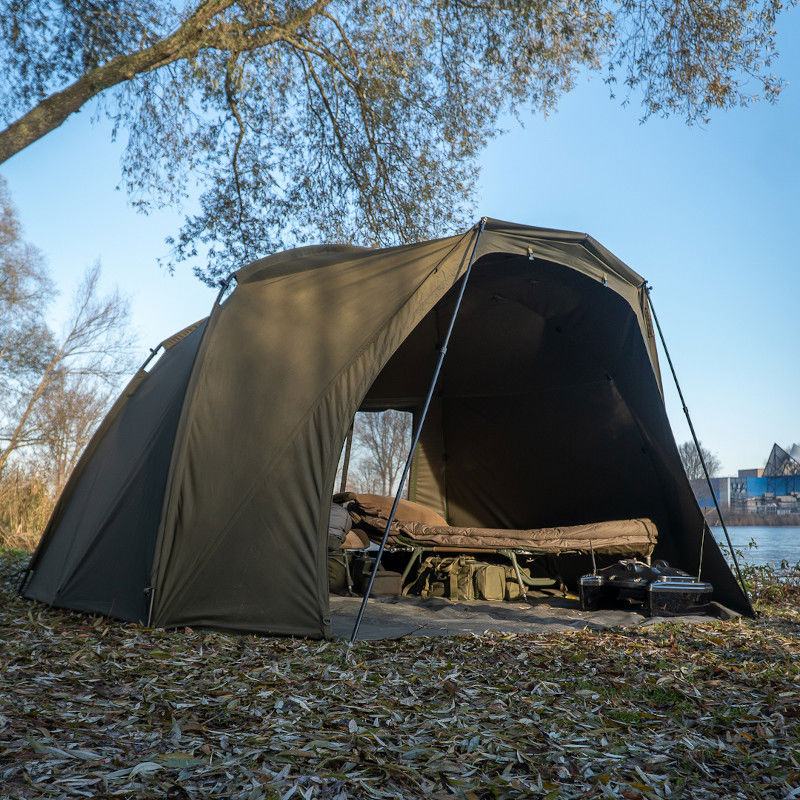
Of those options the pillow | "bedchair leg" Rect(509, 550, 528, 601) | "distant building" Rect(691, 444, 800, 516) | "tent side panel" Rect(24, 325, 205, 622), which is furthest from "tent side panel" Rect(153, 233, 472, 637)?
"distant building" Rect(691, 444, 800, 516)

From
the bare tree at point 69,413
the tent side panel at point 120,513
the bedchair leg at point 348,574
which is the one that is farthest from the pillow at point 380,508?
the bare tree at point 69,413

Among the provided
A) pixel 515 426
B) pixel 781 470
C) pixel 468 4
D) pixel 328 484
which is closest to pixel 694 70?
pixel 468 4

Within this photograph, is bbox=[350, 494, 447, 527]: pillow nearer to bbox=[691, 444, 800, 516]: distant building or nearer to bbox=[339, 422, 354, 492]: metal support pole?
bbox=[339, 422, 354, 492]: metal support pole

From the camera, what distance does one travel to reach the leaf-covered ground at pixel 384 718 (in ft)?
6.98

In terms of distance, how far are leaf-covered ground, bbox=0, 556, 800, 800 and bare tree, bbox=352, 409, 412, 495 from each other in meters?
3.82

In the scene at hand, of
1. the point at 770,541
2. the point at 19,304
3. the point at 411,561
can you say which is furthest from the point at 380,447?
the point at 770,541

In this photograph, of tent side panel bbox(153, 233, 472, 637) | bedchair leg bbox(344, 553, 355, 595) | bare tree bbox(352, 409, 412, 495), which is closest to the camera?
tent side panel bbox(153, 233, 472, 637)

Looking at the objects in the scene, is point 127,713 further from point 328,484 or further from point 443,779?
point 328,484

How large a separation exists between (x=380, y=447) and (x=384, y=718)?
5.48 metres

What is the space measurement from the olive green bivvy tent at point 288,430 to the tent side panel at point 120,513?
15 millimetres

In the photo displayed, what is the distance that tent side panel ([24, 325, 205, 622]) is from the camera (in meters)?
4.38

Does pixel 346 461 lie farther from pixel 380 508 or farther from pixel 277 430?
pixel 277 430

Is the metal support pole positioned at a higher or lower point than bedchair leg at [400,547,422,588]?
higher

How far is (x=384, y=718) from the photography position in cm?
270
